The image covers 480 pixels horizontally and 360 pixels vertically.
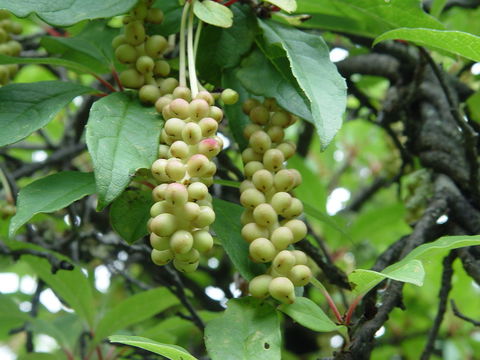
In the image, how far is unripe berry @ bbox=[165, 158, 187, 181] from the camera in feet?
2.94

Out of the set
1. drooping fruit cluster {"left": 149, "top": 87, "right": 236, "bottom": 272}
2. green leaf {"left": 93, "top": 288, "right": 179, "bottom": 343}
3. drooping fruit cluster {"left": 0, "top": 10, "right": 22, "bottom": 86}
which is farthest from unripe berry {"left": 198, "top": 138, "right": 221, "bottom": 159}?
green leaf {"left": 93, "top": 288, "right": 179, "bottom": 343}

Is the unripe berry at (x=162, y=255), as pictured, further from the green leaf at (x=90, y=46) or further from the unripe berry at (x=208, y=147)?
the green leaf at (x=90, y=46)

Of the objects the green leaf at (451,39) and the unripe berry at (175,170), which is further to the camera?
the green leaf at (451,39)

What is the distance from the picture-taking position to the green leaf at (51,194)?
3.12 feet

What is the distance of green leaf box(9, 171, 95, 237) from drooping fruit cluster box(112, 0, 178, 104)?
0.17 m

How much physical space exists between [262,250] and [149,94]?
325mm

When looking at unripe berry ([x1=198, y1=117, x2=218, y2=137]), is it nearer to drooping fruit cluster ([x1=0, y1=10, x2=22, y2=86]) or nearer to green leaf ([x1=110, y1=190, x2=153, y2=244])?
green leaf ([x1=110, y1=190, x2=153, y2=244])

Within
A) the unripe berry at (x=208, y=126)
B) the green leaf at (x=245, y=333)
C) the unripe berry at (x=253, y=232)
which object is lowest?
the green leaf at (x=245, y=333)

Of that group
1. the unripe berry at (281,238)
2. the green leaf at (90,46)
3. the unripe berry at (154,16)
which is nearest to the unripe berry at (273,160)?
the unripe berry at (281,238)

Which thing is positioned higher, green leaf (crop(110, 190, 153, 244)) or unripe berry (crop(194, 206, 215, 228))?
unripe berry (crop(194, 206, 215, 228))

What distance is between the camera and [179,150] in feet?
3.03

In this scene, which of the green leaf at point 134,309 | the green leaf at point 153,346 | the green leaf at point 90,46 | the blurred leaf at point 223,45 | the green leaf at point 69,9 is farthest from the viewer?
the green leaf at point 134,309

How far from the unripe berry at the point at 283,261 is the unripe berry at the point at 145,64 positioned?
378 mm

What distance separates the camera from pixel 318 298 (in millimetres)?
2619
